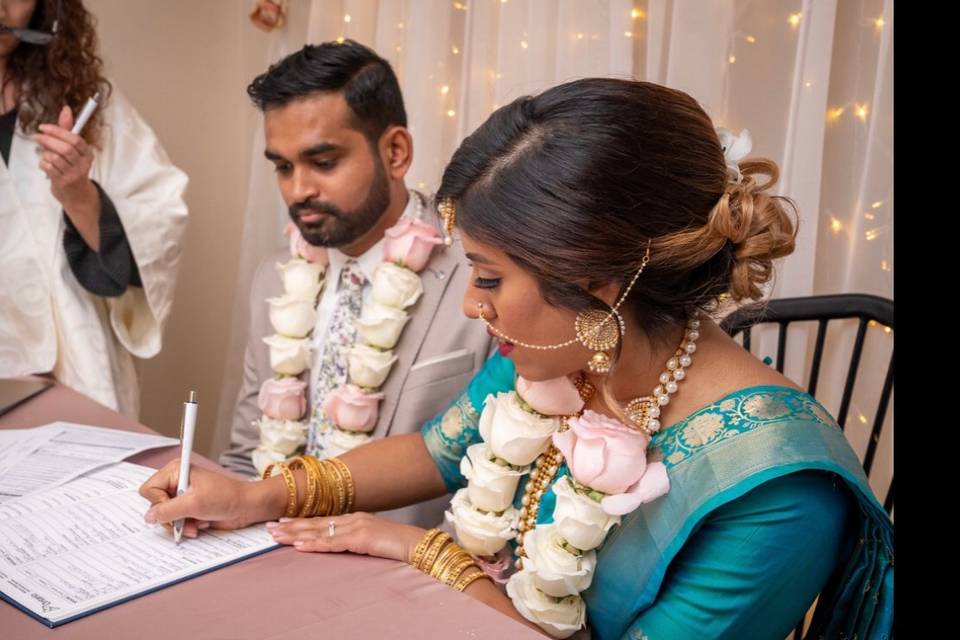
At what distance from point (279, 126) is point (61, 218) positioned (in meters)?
0.69

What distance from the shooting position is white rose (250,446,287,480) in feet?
6.07

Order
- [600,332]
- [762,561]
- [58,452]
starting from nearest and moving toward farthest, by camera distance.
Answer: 1. [762,561]
2. [600,332]
3. [58,452]

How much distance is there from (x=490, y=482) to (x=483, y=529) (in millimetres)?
66

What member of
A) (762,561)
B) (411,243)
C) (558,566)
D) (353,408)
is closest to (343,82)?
(411,243)

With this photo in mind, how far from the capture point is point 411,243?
1744 mm

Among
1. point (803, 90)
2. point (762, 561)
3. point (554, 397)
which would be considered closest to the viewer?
point (762, 561)

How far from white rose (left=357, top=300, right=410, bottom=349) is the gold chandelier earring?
657 millimetres

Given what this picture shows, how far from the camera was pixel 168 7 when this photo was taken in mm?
2824

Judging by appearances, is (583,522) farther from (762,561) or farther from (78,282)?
(78,282)

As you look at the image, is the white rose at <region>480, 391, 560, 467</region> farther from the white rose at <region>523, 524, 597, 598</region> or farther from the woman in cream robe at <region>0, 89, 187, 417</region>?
the woman in cream robe at <region>0, 89, 187, 417</region>

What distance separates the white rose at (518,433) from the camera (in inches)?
48.5

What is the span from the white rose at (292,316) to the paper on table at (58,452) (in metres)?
0.43
